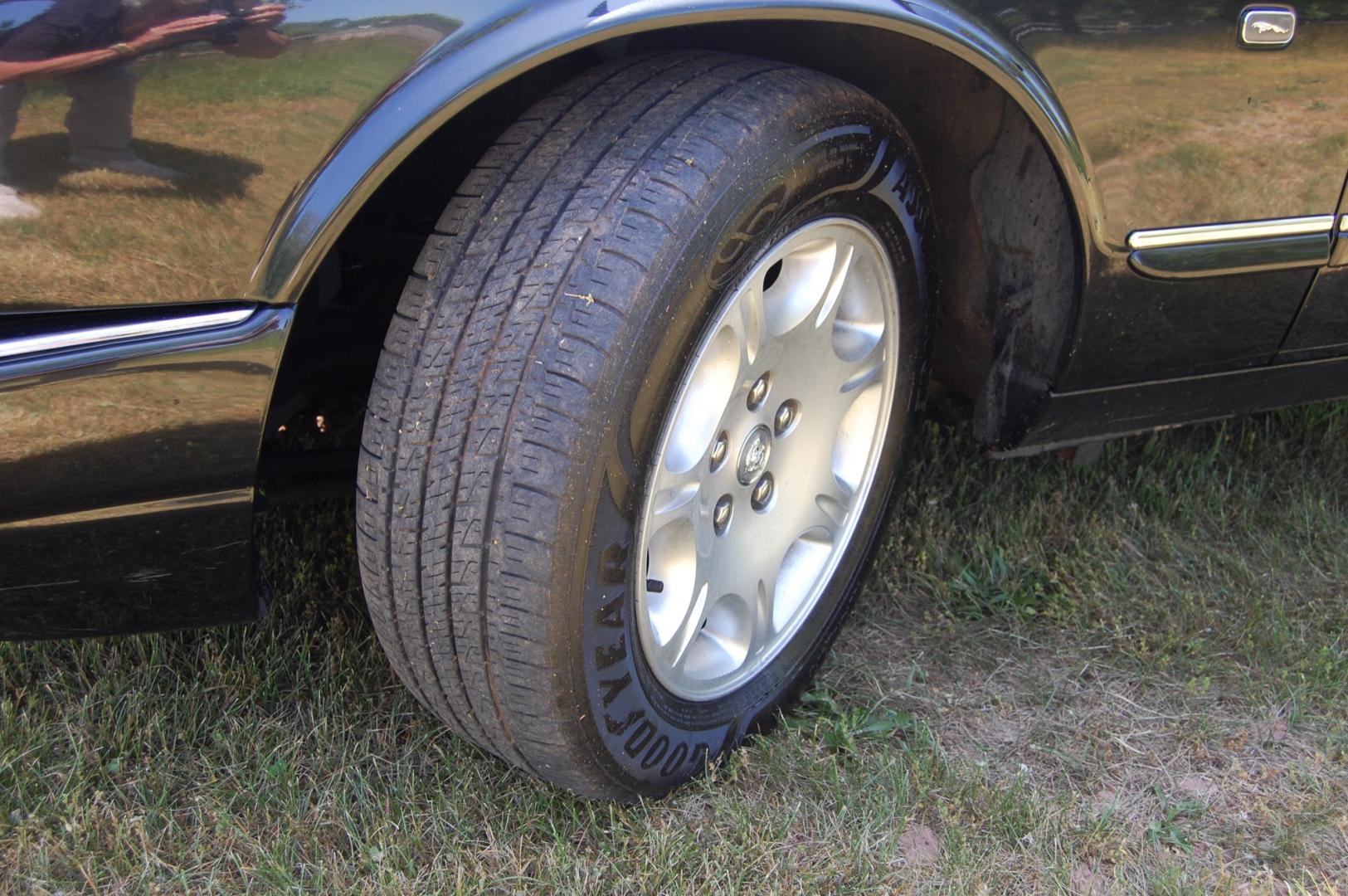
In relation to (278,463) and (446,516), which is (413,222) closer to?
(278,463)

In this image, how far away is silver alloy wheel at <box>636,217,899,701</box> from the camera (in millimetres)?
1583

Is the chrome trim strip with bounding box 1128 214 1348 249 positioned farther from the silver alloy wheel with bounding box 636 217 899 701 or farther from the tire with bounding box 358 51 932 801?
the tire with bounding box 358 51 932 801

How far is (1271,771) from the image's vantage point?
6.23 feet

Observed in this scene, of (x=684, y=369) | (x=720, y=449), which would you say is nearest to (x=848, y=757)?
(x=720, y=449)

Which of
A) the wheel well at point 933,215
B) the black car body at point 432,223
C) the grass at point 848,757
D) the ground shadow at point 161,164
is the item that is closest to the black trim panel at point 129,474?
the black car body at point 432,223

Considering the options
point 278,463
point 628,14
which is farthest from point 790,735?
point 628,14

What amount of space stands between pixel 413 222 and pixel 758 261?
24.6 inches

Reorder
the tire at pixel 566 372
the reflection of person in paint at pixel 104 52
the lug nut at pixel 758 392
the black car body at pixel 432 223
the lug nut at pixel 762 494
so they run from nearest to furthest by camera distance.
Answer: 1. the reflection of person in paint at pixel 104 52
2. the black car body at pixel 432 223
3. the tire at pixel 566 372
4. the lug nut at pixel 758 392
5. the lug nut at pixel 762 494

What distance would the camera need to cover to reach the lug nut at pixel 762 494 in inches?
72.2

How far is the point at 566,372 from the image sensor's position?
51.6 inches

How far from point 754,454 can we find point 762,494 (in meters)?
0.11

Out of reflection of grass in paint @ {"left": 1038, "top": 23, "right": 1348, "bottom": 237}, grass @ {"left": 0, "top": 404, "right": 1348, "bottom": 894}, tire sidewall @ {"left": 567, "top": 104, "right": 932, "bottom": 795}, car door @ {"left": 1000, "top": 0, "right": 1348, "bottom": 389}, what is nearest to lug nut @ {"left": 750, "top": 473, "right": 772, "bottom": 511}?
tire sidewall @ {"left": 567, "top": 104, "right": 932, "bottom": 795}

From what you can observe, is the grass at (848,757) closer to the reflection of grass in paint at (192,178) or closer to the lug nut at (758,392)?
the lug nut at (758,392)

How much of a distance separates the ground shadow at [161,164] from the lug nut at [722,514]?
0.84 meters
